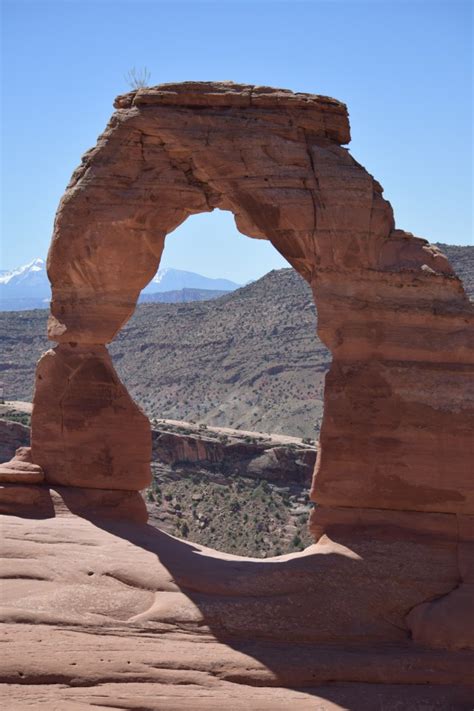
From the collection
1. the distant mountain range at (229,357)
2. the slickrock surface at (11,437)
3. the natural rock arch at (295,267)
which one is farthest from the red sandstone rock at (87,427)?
the distant mountain range at (229,357)

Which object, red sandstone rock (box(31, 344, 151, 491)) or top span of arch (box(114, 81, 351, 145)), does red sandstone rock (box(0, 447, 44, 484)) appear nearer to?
red sandstone rock (box(31, 344, 151, 491))

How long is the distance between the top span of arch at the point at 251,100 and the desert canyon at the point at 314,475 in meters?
0.04

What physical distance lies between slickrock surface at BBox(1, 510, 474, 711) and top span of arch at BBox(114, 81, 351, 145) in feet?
23.6

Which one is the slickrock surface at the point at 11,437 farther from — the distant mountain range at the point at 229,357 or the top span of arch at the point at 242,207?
the top span of arch at the point at 242,207

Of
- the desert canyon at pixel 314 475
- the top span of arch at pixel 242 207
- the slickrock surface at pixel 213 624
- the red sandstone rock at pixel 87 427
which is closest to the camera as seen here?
the slickrock surface at pixel 213 624

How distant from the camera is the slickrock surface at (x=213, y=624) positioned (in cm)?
1545

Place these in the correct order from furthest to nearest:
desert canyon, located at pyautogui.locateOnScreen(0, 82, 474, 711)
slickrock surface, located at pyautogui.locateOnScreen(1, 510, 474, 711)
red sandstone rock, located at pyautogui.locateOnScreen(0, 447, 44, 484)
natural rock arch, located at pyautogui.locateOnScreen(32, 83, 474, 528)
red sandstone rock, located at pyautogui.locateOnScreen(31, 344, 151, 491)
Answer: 1. red sandstone rock, located at pyautogui.locateOnScreen(31, 344, 151, 491)
2. red sandstone rock, located at pyautogui.locateOnScreen(0, 447, 44, 484)
3. natural rock arch, located at pyautogui.locateOnScreen(32, 83, 474, 528)
4. desert canyon, located at pyautogui.locateOnScreen(0, 82, 474, 711)
5. slickrock surface, located at pyautogui.locateOnScreen(1, 510, 474, 711)

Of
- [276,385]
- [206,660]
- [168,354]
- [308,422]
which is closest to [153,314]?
[168,354]

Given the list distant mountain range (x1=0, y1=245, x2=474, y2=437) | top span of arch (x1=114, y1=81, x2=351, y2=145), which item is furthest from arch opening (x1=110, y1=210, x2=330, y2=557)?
top span of arch (x1=114, y1=81, x2=351, y2=145)

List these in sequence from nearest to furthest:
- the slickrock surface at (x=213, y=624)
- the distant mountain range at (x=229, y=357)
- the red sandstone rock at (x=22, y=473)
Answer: the slickrock surface at (x=213, y=624) < the red sandstone rock at (x=22, y=473) < the distant mountain range at (x=229, y=357)

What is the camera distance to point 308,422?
171ft

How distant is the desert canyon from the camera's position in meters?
16.3

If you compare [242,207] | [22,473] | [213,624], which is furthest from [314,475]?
[22,473]

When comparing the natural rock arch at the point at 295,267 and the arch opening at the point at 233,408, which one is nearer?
the natural rock arch at the point at 295,267
